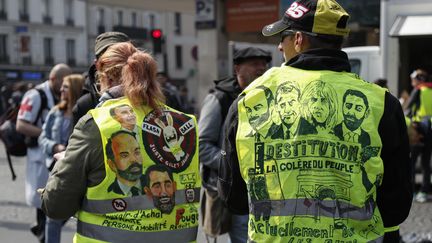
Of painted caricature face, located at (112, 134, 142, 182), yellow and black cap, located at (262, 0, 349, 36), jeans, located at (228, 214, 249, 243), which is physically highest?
yellow and black cap, located at (262, 0, 349, 36)

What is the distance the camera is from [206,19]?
18.8 metres

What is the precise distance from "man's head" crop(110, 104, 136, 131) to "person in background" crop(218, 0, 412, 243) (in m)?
0.53

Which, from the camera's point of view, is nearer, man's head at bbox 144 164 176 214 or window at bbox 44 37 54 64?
man's head at bbox 144 164 176 214

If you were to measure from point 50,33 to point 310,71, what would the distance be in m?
51.0

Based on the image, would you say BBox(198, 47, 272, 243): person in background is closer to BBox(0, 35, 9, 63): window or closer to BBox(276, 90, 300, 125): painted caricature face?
BBox(276, 90, 300, 125): painted caricature face

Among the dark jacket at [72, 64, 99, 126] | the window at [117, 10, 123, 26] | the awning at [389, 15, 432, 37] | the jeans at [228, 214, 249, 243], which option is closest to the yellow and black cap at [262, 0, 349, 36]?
the dark jacket at [72, 64, 99, 126]

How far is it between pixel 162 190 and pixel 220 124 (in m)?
1.69

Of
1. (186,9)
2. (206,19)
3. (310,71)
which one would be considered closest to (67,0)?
(186,9)

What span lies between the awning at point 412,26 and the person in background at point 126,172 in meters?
7.70

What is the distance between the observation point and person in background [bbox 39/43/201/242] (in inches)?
103

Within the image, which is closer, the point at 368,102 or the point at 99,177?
the point at 368,102

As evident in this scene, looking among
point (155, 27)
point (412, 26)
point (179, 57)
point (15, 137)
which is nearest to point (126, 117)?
point (15, 137)

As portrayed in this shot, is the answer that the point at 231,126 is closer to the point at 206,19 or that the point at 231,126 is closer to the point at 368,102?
the point at 368,102

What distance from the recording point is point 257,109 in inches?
88.0
